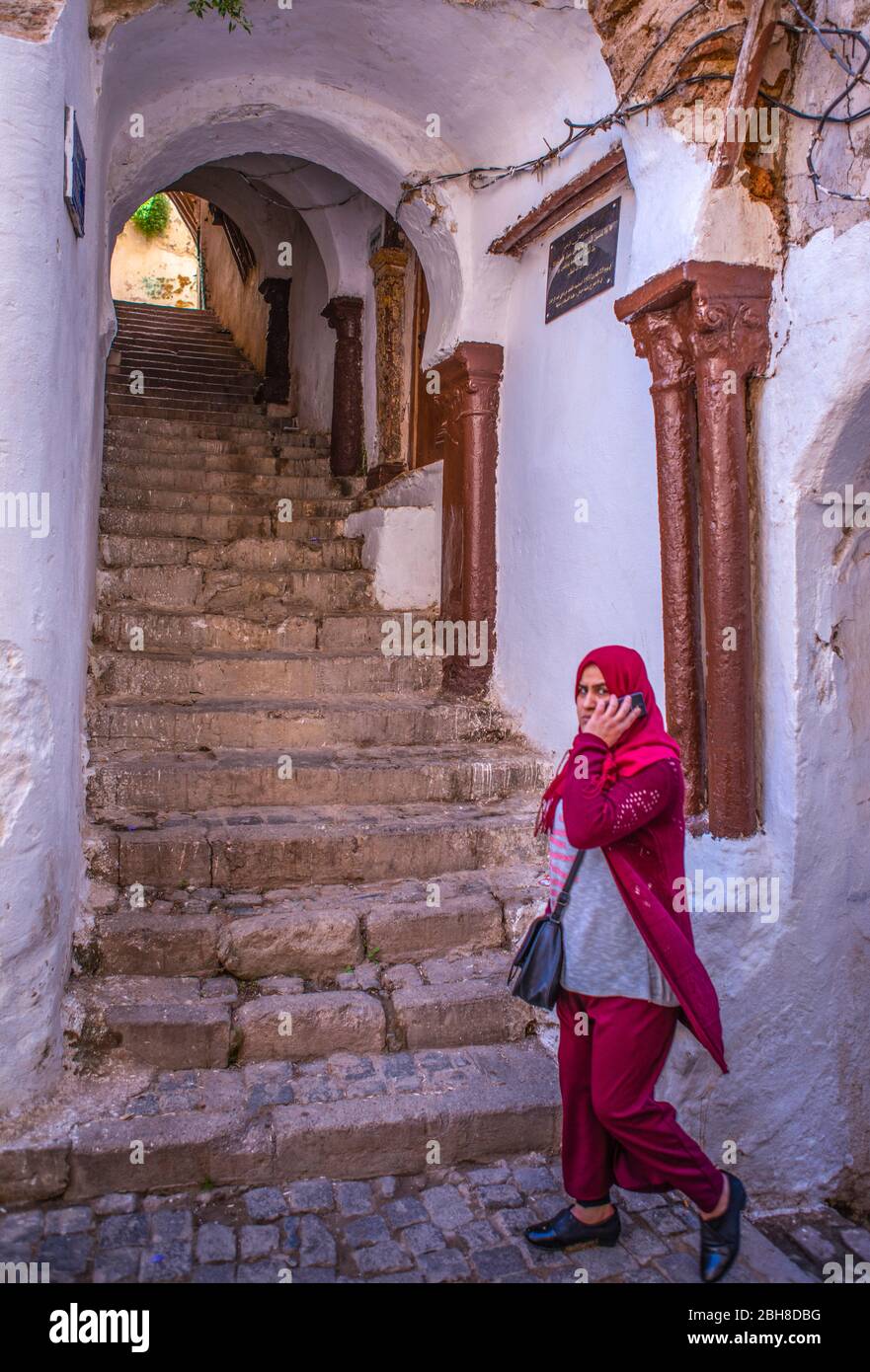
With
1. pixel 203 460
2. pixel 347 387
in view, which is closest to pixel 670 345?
pixel 203 460

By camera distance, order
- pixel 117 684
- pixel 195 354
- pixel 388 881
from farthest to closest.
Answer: pixel 195 354
pixel 117 684
pixel 388 881

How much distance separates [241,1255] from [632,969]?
1.27 metres

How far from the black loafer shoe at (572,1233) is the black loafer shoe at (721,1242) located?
241mm

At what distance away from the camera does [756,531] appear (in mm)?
3627

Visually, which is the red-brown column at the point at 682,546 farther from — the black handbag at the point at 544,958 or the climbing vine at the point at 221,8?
the climbing vine at the point at 221,8

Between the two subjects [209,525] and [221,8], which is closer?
[221,8]

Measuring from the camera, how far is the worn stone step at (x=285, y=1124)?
118 inches

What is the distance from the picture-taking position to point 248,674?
5.62 meters

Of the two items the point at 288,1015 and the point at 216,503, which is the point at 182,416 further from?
the point at 288,1015

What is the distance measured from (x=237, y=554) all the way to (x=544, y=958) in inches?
178

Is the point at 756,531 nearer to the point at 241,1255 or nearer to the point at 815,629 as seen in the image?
the point at 815,629

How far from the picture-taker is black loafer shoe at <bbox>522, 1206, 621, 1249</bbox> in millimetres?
2830

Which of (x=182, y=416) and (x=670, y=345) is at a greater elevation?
(x=182, y=416)
